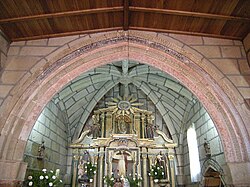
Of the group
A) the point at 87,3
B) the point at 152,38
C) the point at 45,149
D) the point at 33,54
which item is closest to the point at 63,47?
the point at 33,54

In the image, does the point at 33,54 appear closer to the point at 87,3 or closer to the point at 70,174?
the point at 87,3

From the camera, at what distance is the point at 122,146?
8.86m

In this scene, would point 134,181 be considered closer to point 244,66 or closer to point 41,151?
point 41,151

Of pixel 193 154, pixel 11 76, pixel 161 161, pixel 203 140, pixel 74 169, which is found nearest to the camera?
pixel 11 76

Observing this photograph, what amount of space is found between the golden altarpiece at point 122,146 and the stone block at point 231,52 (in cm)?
556

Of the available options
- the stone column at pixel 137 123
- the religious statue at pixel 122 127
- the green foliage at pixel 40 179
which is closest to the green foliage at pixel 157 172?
the stone column at pixel 137 123

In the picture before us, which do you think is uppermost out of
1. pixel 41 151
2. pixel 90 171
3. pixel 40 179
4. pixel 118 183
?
pixel 41 151

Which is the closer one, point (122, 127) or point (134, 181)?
point (134, 181)

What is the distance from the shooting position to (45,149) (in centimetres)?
685

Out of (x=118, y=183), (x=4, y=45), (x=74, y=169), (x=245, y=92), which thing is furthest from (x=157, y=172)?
(x=4, y=45)

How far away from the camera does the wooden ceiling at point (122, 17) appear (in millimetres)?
3639

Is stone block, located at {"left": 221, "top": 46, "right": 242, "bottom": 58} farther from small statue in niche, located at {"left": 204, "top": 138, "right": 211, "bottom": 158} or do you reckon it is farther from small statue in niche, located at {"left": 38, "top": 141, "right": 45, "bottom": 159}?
small statue in niche, located at {"left": 38, "top": 141, "right": 45, "bottom": 159}

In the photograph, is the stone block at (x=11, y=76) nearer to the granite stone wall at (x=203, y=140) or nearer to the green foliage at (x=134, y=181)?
the granite stone wall at (x=203, y=140)

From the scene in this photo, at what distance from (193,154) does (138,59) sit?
4.76 meters
